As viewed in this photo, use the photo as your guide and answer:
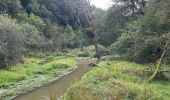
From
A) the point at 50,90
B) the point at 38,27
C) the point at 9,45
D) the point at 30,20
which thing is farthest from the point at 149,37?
the point at 38,27

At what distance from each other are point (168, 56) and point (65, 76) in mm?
11154

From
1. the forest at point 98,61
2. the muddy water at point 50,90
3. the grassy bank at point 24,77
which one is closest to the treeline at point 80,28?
the forest at point 98,61

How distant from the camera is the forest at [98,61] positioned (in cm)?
1554

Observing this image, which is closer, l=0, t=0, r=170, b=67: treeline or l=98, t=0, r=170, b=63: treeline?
l=98, t=0, r=170, b=63: treeline

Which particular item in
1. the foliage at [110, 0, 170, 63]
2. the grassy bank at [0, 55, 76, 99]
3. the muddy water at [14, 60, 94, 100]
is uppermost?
the foliage at [110, 0, 170, 63]

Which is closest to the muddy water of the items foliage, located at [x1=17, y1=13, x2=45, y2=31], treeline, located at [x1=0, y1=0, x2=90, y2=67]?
treeline, located at [x1=0, y1=0, x2=90, y2=67]

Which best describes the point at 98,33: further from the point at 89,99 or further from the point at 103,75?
the point at 89,99

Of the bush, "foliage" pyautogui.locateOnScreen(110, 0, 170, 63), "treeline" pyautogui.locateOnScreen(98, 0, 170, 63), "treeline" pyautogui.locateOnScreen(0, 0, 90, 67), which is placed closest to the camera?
"treeline" pyautogui.locateOnScreen(98, 0, 170, 63)

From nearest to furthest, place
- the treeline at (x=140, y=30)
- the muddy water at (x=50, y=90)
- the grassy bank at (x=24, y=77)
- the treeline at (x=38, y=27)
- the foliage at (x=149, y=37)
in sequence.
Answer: the muddy water at (x=50, y=90) < the treeline at (x=140, y=30) < the grassy bank at (x=24, y=77) < the foliage at (x=149, y=37) < the treeline at (x=38, y=27)

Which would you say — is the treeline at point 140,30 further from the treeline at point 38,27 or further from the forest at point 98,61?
the treeline at point 38,27

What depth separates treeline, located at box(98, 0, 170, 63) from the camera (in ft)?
69.5

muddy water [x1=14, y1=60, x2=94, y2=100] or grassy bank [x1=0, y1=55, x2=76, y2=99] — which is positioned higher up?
grassy bank [x1=0, y1=55, x2=76, y2=99]

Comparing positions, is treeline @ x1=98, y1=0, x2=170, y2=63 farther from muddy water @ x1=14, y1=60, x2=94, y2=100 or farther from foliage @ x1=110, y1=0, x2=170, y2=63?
muddy water @ x1=14, y1=60, x2=94, y2=100

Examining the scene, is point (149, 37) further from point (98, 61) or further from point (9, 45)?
point (98, 61)
